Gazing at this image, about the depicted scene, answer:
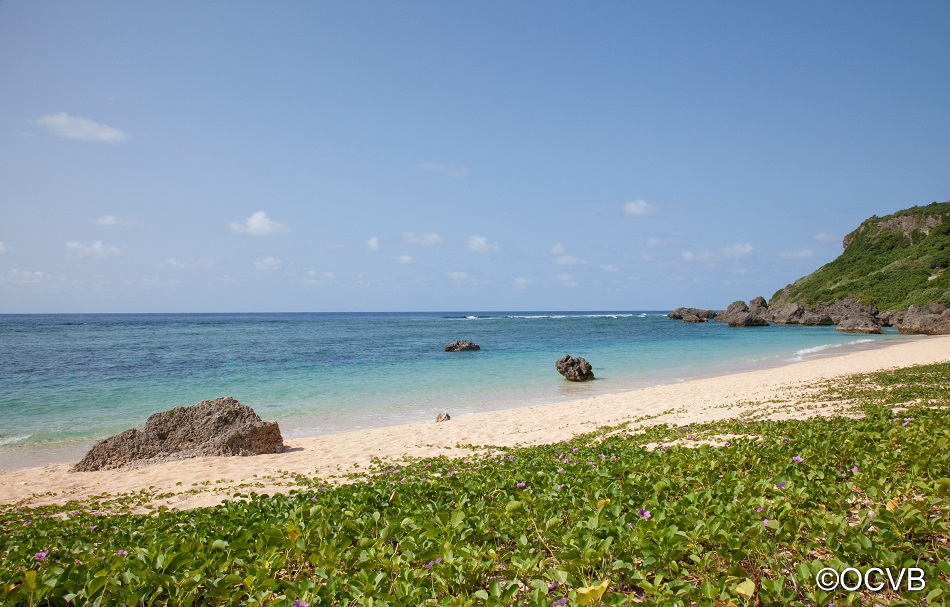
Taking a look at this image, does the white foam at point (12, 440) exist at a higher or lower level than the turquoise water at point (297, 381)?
lower

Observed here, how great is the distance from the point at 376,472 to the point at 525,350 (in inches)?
1407

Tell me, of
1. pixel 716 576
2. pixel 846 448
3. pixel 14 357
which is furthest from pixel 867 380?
pixel 14 357

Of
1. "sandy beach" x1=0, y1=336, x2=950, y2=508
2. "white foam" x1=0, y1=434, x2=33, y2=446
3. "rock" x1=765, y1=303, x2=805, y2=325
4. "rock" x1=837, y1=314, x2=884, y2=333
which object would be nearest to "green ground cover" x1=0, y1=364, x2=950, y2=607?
"sandy beach" x1=0, y1=336, x2=950, y2=508

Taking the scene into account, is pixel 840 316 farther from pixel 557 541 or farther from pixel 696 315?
pixel 557 541

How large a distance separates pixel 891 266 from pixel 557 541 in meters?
119

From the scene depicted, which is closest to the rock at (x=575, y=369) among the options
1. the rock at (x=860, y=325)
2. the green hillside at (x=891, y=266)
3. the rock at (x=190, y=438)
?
the rock at (x=190, y=438)

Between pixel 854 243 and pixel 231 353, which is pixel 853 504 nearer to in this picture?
pixel 231 353

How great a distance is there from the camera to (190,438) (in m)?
12.3

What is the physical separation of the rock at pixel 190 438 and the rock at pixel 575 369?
16110mm

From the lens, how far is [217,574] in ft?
10.9

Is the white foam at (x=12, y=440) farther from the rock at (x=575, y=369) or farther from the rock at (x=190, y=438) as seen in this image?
the rock at (x=575, y=369)

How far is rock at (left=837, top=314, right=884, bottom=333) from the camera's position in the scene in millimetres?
60938

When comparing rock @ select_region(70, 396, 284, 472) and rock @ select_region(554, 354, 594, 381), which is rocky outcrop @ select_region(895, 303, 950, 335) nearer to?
rock @ select_region(554, 354, 594, 381)

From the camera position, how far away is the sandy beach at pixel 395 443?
30.1 ft
